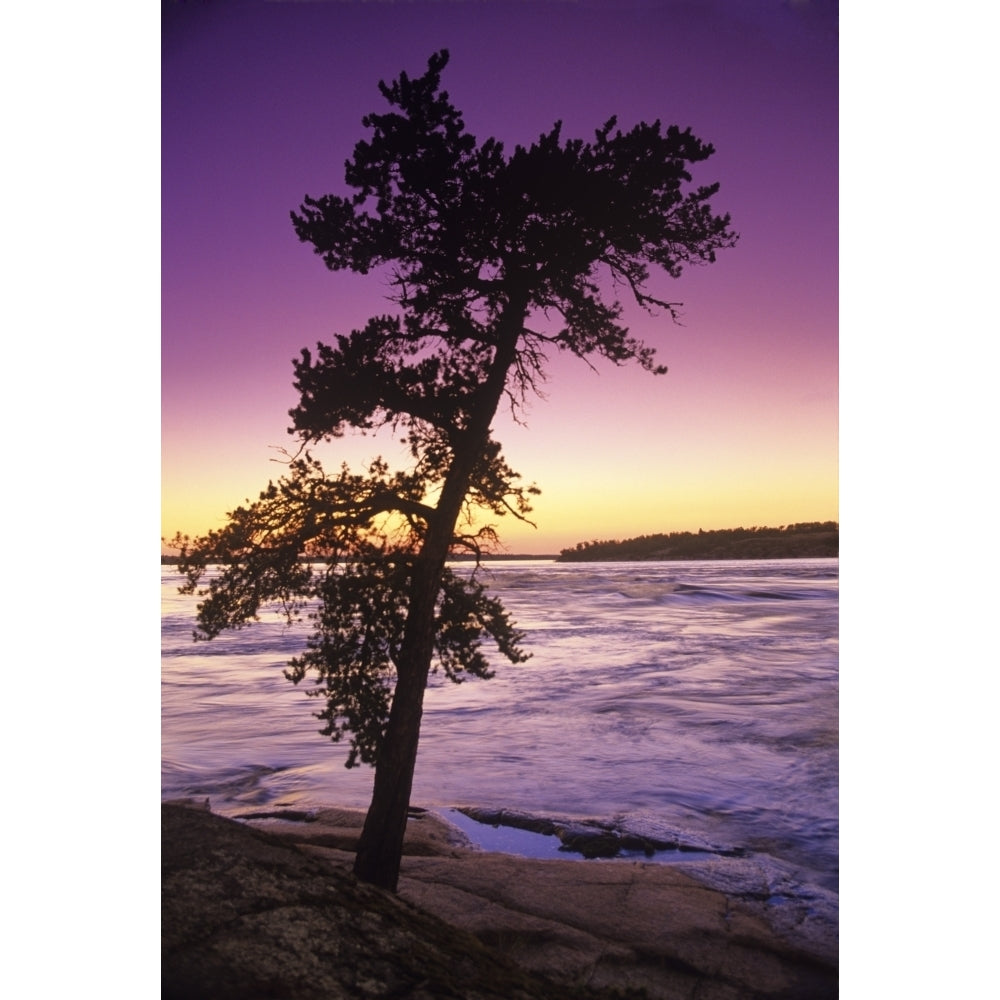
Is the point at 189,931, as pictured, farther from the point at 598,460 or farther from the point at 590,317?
the point at 590,317

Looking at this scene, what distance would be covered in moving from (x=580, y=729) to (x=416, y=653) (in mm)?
859

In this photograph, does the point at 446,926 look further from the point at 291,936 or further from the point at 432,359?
the point at 432,359

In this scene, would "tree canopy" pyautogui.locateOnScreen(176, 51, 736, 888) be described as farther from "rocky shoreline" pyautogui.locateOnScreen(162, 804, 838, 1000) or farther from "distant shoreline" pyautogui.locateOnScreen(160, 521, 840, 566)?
"rocky shoreline" pyautogui.locateOnScreen(162, 804, 838, 1000)

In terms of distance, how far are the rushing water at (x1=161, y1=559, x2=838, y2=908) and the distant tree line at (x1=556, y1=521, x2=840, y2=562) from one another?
0.48ft

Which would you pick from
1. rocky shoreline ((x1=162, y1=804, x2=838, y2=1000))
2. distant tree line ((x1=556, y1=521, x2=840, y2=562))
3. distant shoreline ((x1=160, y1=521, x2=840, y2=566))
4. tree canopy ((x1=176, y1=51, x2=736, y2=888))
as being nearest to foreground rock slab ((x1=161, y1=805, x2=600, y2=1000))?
rocky shoreline ((x1=162, y1=804, x2=838, y2=1000))

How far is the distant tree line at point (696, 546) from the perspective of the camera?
4926 millimetres

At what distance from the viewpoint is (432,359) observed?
15.6 feet

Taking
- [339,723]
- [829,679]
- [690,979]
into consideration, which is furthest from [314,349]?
[690,979]

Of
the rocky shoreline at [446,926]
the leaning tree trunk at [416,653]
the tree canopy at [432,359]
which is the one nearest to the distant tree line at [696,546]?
the tree canopy at [432,359]

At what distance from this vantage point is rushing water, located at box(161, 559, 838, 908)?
4.40 metres

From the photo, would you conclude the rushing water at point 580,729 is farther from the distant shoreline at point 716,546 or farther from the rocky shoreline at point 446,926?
the rocky shoreline at point 446,926

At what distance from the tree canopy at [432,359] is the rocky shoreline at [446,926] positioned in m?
0.68
